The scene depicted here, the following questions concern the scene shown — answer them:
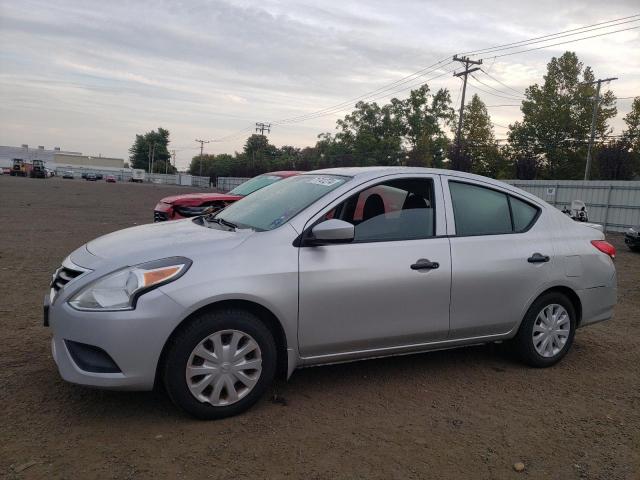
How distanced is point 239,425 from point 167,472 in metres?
0.63

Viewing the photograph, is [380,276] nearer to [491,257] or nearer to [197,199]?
[491,257]

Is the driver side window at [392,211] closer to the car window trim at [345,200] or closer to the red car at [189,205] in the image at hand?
the car window trim at [345,200]

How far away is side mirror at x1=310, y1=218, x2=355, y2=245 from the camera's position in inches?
140

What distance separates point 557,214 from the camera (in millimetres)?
4844

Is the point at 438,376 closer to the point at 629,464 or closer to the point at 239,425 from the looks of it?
the point at 629,464

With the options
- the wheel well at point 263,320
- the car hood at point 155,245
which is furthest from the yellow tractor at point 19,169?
the wheel well at point 263,320

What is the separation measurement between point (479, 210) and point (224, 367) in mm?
2414

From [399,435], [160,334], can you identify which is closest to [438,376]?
[399,435]

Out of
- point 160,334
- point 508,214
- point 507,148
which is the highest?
point 507,148

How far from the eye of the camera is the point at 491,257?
429 centimetres

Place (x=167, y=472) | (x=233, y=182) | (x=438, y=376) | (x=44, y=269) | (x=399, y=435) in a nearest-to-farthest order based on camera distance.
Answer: (x=167, y=472)
(x=399, y=435)
(x=438, y=376)
(x=44, y=269)
(x=233, y=182)

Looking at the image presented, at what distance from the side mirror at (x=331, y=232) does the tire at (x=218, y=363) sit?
0.67m

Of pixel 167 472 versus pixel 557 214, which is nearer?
pixel 167 472

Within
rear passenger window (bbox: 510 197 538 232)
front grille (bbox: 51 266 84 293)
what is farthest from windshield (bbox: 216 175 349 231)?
rear passenger window (bbox: 510 197 538 232)
